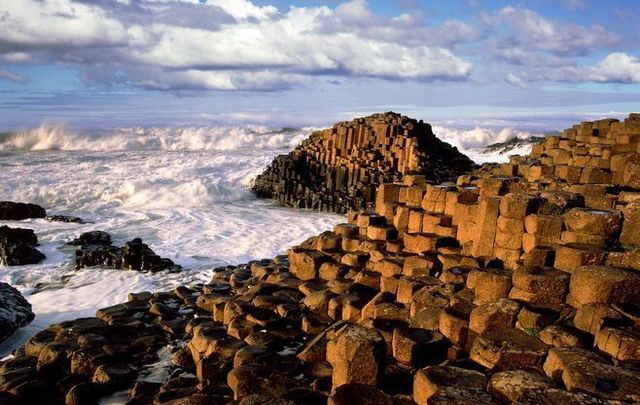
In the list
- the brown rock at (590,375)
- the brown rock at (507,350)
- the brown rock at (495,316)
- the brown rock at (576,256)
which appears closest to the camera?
the brown rock at (590,375)

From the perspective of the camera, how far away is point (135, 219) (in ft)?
60.6

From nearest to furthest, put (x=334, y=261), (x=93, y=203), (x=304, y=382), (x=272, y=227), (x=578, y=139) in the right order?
1. (x=304, y=382)
2. (x=334, y=261)
3. (x=578, y=139)
4. (x=272, y=227)
5. (x=93, y=203)

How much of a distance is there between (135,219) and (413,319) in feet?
48.5

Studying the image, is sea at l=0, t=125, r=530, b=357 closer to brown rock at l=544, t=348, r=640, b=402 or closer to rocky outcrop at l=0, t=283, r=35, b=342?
rocky outcrop at l=0, t=283, r=35, b=342

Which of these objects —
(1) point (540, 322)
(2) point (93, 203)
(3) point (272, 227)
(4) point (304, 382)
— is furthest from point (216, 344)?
(2) point (93, 203)

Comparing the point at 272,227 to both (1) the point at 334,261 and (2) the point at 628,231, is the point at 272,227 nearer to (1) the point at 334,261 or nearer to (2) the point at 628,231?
(1) the point at 334,261

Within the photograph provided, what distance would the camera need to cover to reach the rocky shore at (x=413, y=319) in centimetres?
431

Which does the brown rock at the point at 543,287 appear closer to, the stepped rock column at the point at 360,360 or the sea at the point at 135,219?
the stepped rock column at the point at 360,360

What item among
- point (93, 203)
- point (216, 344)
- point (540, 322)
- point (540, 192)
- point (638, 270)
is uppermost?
point (540, 192)

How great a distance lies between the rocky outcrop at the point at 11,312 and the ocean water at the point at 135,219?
13 cm

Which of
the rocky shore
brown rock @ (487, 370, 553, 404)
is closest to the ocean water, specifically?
the rocky shore

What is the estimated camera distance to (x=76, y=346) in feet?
22.0

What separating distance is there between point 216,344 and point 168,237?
10224mm

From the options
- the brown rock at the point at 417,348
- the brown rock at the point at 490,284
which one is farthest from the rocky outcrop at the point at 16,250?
the brown rock at the point at 490,284
